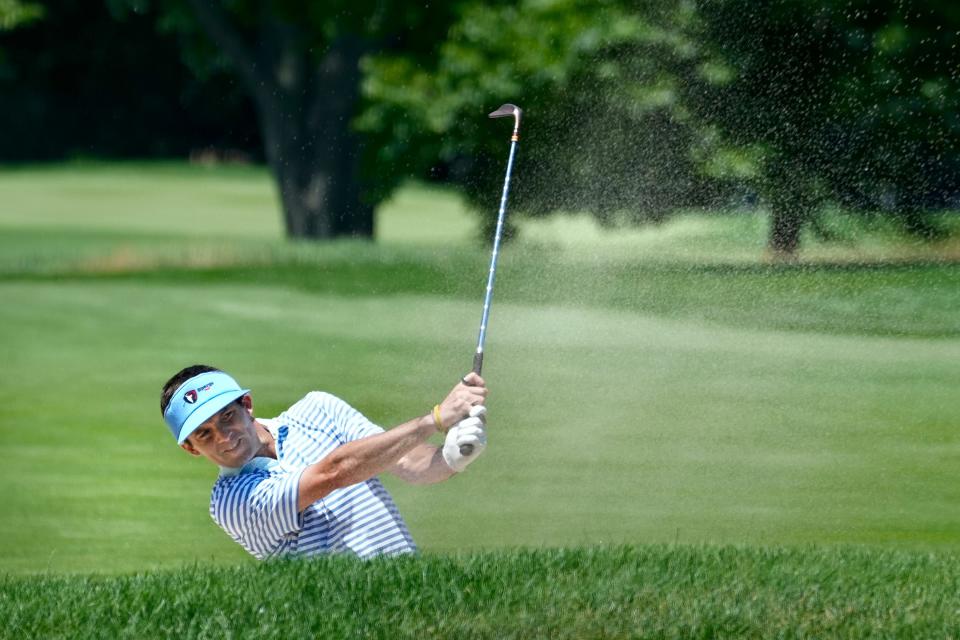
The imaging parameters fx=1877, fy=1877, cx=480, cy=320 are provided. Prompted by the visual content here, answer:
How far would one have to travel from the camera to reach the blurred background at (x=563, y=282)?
837 cm

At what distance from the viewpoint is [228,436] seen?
15.9 ft

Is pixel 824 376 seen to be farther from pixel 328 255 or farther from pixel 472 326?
pixel 328 255

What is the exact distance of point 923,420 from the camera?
1020 centimetres

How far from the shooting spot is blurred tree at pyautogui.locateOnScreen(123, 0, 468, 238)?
22.8 metres

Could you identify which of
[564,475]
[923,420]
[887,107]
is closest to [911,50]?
[887,107]

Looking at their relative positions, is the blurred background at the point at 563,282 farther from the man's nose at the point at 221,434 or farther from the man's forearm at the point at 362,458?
the man's forearm at the point at 362,458

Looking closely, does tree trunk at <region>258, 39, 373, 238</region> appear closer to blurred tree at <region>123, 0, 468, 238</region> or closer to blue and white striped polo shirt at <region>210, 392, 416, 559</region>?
blurred tree at <region>123, 0, 468, 238</region>

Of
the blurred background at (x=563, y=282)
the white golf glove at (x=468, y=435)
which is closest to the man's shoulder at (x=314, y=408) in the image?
the white golf glove at (x=468, y=435)

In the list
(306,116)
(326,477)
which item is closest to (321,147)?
(306,116)

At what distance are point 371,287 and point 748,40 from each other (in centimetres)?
478

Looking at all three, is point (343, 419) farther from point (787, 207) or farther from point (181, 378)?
point (787, 207)

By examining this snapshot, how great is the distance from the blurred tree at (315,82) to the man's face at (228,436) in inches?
700

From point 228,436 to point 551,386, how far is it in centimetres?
635

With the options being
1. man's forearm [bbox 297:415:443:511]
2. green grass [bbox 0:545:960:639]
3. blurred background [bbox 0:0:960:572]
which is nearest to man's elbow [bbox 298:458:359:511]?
man's forearm [bbox 297:415:443:511]
